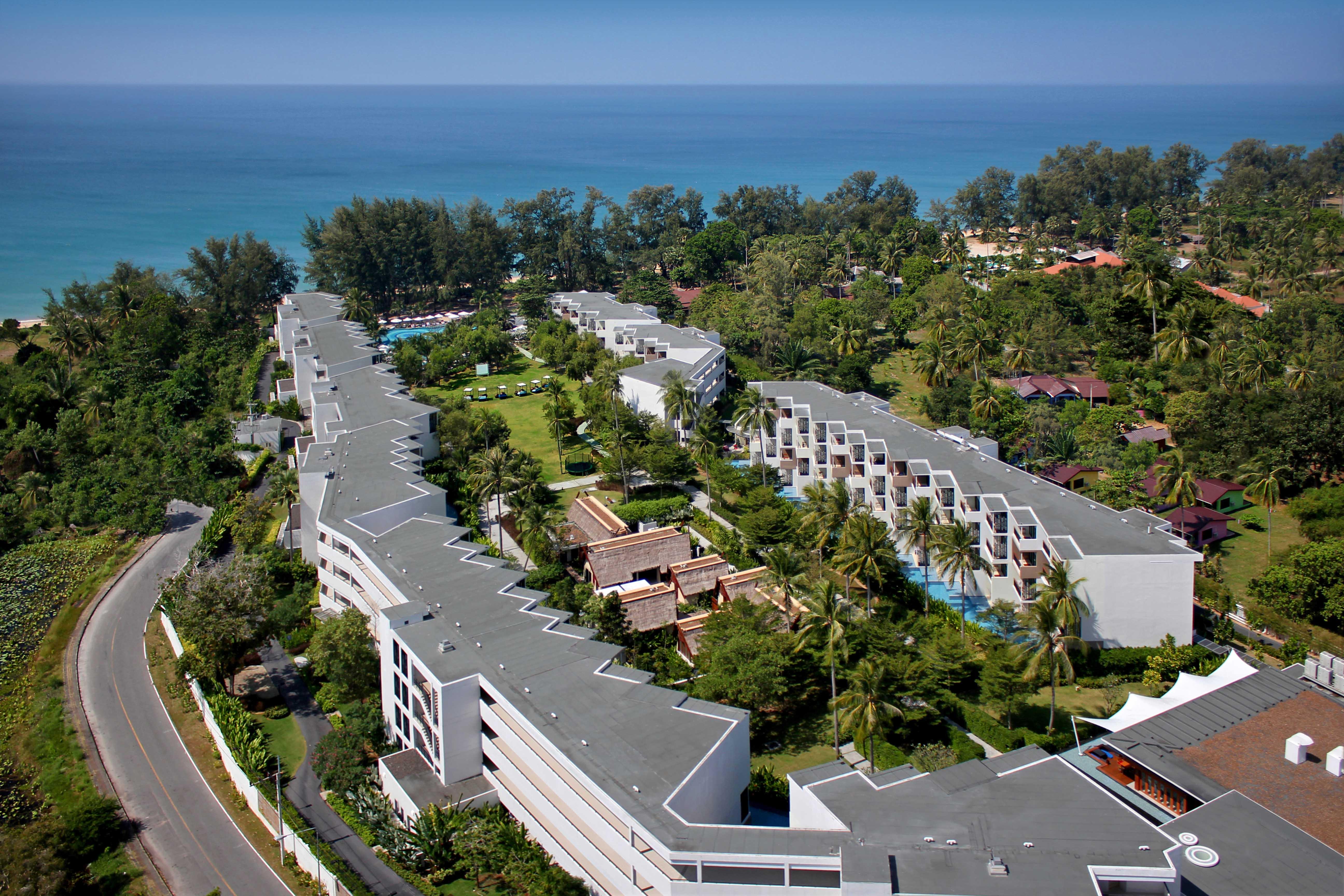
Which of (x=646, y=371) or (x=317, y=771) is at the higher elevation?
(x=646, y=371)

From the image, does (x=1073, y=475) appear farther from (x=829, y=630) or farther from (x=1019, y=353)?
(x=829, y=630)

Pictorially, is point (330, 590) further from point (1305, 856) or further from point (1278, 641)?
point (1278, 641)

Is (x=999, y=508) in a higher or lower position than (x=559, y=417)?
lower

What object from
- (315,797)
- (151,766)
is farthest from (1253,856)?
(151,766)

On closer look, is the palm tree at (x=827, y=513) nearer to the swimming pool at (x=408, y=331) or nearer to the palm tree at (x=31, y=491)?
the palm tree at (x=31, y=491)

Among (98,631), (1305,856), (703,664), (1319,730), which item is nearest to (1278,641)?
(1319,730)

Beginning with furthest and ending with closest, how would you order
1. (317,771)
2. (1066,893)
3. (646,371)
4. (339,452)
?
1. (646,371)
2. (339,452)
3. (317,771)
4. (1066,893)
